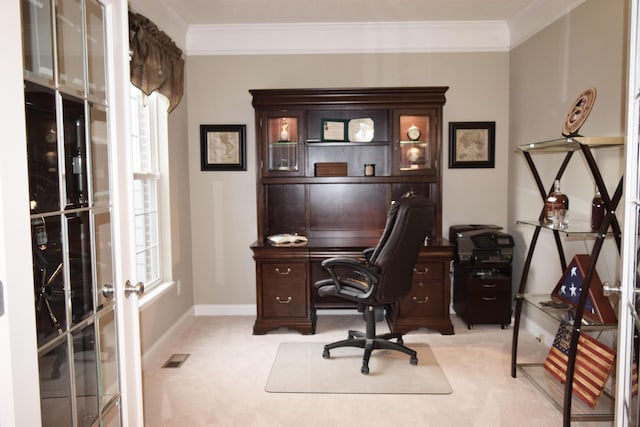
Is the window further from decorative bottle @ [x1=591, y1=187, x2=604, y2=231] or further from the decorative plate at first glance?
decorative bottle @ [x1=591, y1=187, x2=604, y2=231]

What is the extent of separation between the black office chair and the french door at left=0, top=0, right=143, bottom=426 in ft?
5.56

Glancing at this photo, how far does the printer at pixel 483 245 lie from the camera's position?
3.88 meters

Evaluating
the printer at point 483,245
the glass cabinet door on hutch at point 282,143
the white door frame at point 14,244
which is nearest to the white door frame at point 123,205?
the white door frame at point 14,244

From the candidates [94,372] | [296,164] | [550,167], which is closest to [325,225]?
[296,164]

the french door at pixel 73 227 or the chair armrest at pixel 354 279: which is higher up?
the french door at pixel 73 227

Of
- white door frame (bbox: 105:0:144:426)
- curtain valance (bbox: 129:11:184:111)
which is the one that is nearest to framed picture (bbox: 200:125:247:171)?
curtain valance (bbox: 129:11:184:111)

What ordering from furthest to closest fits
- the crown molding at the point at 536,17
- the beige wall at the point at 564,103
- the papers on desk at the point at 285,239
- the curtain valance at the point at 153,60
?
the papers on desk at the point at 285,239
the crown molding at the point at 536,17
the curtain valance at the point at 153,60
the beige wall at the point at 564,103

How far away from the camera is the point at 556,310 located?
275 centimetres

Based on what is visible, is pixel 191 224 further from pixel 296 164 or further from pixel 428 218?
pixel 428 218

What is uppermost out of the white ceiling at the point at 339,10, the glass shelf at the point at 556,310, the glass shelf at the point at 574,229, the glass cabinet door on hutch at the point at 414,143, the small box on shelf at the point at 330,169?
the white ceiling at the point at 339,10

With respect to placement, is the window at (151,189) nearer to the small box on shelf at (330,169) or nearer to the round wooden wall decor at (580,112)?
the small box on shelf at (330,169)

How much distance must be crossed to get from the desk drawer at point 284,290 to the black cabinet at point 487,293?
1.38 meters

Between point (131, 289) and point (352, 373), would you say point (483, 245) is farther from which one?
point (131, 289)

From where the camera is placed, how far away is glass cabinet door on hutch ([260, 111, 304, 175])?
4.09 m
